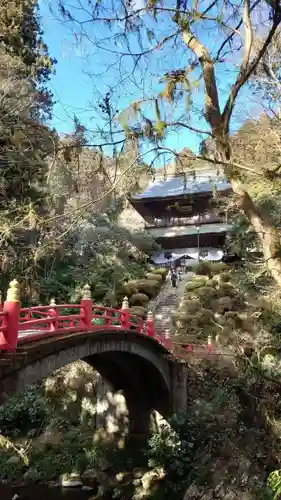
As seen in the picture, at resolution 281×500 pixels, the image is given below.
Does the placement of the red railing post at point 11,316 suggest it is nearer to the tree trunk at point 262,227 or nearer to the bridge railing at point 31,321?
the bridge railing at point 31,321

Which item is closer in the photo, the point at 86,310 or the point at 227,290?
the point at 86,310

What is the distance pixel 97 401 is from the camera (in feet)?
45.4

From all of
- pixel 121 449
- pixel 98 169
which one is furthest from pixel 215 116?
pixel 121 449

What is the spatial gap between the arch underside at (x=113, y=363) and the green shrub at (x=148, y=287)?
7266 millimetres

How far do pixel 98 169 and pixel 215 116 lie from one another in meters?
1.10

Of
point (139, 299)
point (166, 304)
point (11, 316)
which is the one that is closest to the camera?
point (11, 316)

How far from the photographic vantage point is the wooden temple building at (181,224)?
83.2 ft

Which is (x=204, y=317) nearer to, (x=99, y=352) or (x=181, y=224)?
(x=99, y=352)

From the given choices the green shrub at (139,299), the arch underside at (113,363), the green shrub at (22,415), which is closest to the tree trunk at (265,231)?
the arch underside at (113,363)

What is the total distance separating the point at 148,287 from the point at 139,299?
1.19 meters

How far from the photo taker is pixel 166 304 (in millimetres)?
20500

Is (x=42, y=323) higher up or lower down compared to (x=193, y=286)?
lower down

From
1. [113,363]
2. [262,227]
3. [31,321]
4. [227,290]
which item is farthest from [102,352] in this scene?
[227,290]

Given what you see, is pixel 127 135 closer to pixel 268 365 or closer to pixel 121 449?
pixel 268 365
